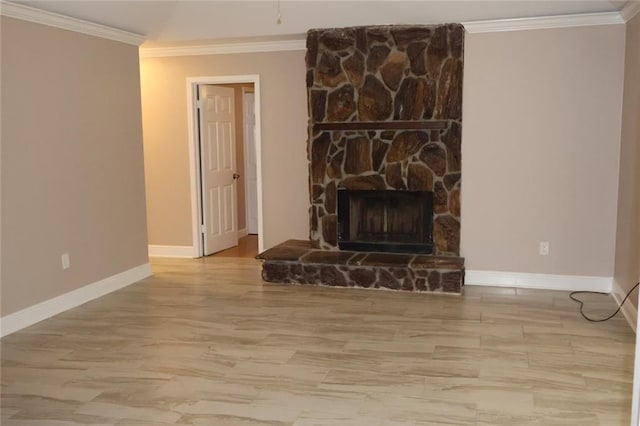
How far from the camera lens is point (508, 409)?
10.8 feet

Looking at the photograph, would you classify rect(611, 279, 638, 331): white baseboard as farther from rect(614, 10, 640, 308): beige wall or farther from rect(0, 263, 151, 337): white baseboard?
rect(0, 263, 151, 337): white baseboard

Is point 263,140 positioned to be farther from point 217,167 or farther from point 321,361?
point 321,361

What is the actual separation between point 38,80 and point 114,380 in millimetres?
2597

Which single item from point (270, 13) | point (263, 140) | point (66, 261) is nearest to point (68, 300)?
point (66, 261)

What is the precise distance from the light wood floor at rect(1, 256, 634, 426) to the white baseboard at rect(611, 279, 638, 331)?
98 millimetres

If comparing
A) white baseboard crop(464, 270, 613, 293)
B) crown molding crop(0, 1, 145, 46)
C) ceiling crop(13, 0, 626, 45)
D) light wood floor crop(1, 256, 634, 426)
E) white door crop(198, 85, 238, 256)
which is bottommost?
light wood floor crop(1, 256, 634, 426)

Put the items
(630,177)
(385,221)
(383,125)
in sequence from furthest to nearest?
(385,221)
(383,125)
(630,177)

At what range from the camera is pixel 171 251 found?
7.54 m

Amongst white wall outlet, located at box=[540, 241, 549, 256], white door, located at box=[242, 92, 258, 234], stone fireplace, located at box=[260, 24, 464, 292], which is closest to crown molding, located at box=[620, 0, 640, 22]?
stone fireplace, located at box=[260, 24, 464, 292]

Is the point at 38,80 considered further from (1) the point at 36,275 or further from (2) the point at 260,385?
(2) the point at 260,385

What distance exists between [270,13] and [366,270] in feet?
8.92

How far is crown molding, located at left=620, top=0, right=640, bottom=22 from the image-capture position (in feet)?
15.9

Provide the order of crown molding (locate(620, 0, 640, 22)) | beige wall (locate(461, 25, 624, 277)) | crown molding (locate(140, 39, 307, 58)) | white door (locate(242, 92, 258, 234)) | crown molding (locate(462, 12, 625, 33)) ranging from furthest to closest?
white door (locate(242, 92, 258, 234)) → crown molding (locate(140, 39, 307, 58)) → beige wall (locate(461, 25, 624, 277)) → crown molding (locate(462, 12, 625, 33)) → crown molding (locate(620, 0, 640, 22))

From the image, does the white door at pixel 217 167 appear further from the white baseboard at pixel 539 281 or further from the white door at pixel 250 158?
the white baseboard at pixel 539 281
